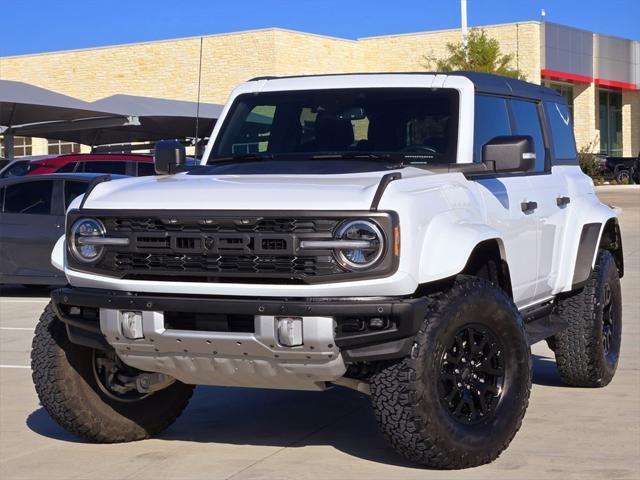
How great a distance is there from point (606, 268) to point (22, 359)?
4560mm

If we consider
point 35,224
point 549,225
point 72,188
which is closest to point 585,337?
point 549,225

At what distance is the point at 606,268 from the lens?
831cm

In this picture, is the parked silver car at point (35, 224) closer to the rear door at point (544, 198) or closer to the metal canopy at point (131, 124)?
the rear door at point (544, 198)

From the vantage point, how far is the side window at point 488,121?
702cm

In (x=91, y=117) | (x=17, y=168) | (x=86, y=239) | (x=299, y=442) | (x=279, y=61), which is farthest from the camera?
(x=279, y=61)

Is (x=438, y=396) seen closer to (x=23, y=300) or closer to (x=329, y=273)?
(x=329, y=273)

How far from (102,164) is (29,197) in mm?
6346

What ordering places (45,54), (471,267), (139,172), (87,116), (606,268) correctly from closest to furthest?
(471,267)
(606,268)
(139,172)
(87,116)
(45,54)

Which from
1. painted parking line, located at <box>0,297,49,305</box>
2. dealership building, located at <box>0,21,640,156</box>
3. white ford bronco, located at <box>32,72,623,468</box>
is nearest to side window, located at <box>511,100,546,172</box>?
white ford bronco, located at <box>32,72,623,468</box>

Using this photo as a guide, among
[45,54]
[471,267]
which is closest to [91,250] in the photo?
[471,267]

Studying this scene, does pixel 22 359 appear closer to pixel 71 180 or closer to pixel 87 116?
pixel 71 180

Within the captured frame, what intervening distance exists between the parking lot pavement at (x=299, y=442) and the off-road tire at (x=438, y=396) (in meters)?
0.14

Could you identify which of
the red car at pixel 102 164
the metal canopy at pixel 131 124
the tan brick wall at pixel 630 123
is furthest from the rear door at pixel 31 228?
the tan brick wall at pixel 630 123

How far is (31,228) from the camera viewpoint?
14352 mm
